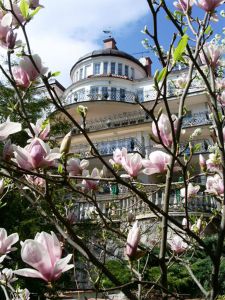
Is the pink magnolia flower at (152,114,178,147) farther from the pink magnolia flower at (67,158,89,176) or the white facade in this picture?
the white facade

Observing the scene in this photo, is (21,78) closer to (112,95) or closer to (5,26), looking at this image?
(5,26)

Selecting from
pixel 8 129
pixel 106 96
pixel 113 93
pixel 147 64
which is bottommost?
pixel 8 129

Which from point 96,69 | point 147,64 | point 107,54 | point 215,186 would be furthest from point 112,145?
point 215,186

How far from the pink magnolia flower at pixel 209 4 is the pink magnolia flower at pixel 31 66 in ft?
2.35

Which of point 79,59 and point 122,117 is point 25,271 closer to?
point 122,117

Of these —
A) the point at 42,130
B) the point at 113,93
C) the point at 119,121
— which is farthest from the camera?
the point at 113,93

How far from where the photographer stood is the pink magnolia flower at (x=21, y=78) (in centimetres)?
144

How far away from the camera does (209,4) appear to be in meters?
1.64

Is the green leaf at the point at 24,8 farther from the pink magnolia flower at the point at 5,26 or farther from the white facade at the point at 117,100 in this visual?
the white facade at the point at 117,100

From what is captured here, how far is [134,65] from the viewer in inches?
1041

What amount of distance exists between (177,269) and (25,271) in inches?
300

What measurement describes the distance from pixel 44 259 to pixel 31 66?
730 mm

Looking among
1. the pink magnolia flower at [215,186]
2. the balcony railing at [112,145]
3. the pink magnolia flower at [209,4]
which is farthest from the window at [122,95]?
the pink magnolia flower at [209,4]

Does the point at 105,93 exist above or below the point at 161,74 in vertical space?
above
